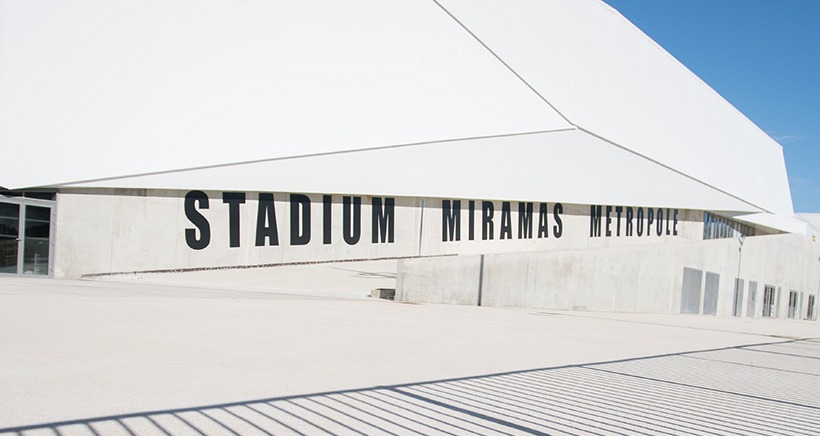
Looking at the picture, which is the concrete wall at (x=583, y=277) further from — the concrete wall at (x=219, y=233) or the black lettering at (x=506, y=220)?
the concrete wall at (x=219, y=233)

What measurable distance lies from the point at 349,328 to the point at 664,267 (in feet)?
50.2

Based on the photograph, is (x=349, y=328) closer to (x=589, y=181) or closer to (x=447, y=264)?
(x=447, y=264)

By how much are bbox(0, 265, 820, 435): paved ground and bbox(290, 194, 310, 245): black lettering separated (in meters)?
9.76

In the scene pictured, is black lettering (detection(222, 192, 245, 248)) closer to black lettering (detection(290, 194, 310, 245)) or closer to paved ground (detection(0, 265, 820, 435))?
black lettering (detection(290, 194, 310, 245))

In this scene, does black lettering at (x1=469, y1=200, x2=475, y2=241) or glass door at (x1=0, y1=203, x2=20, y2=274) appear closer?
glass door at (x1=0, y1=203, x2=20, y2=274)

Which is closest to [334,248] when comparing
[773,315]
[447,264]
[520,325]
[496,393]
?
[447,264]

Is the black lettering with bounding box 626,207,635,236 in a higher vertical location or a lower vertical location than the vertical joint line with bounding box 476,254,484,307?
higher

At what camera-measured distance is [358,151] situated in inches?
849

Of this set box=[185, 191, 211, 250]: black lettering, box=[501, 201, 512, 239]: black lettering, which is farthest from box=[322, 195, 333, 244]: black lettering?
box=[501, 201, 512, 239]: black lettering

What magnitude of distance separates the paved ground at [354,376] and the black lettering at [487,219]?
14362mm

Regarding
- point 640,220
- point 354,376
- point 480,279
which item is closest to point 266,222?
point 480,279

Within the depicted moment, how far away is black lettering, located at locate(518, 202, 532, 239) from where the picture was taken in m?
26.5

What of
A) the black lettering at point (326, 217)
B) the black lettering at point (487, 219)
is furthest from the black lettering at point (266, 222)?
the black lettering at point (487, 219)

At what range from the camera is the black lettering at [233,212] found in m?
19.5
